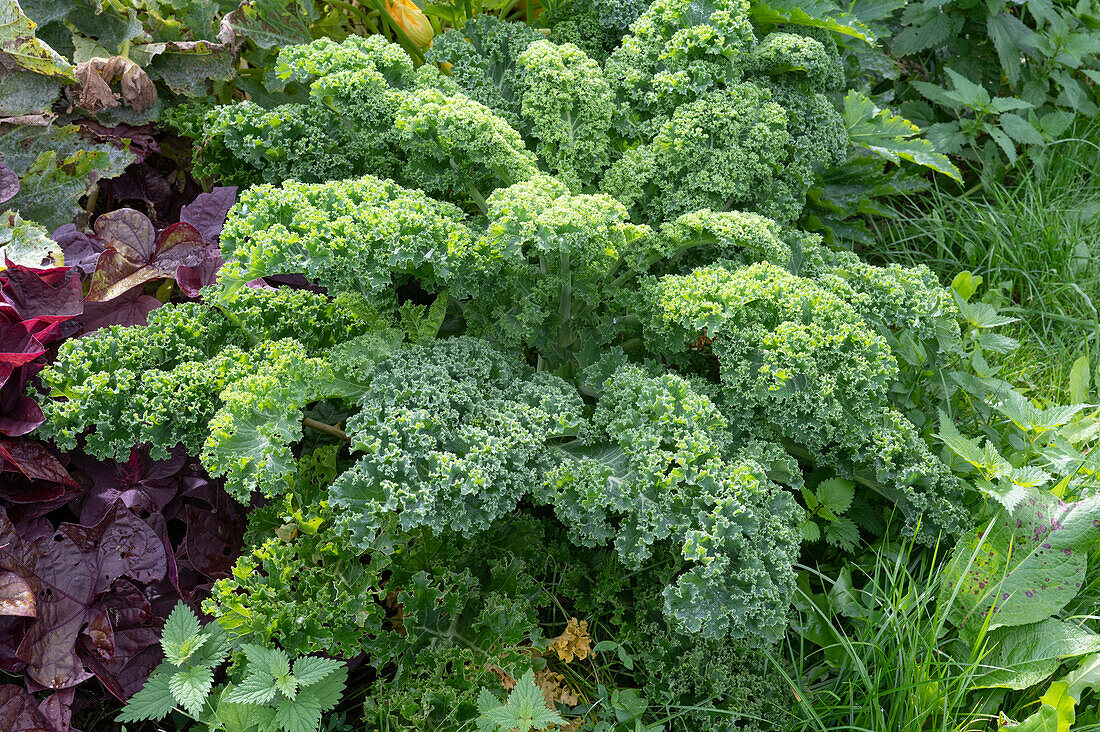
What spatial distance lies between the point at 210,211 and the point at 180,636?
55.3 inches

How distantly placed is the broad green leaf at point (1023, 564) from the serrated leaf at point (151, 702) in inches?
81.4

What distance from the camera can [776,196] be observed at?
2844 mm

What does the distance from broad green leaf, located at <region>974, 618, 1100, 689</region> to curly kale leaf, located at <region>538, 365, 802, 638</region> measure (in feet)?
2.19

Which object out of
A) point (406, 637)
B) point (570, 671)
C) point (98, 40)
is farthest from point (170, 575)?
point (98, 40)

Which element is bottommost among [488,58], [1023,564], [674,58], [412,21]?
[1023,564]

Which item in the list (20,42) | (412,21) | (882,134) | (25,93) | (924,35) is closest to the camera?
(20,42)

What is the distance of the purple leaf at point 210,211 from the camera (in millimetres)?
2729

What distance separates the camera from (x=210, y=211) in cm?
275

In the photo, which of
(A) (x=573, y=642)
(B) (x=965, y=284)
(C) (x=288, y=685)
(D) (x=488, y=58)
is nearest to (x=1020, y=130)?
(B) (x=965, y=284)

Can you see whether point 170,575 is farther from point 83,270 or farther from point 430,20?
point 430,20

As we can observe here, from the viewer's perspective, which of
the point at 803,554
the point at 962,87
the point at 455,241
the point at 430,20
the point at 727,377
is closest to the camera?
the point at 455,241

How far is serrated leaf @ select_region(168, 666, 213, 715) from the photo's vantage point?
1924 mm

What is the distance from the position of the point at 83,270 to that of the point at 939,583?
2.79 meters

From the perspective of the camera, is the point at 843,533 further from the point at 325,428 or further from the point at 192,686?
the point at 192,686
